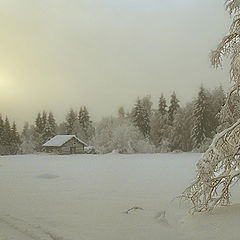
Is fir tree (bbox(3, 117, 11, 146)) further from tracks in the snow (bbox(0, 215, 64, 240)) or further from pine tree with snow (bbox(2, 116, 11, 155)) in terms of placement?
tracks in the snow (bbox(0, 215, 64, 240))

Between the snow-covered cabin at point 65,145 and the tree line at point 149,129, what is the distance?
3683mm

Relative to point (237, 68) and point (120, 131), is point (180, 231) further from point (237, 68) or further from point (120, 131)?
point (120, 131)

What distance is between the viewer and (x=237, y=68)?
5.69 m

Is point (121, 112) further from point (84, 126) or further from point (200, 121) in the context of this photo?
point (200, 121)

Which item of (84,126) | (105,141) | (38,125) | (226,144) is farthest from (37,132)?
(226,144)

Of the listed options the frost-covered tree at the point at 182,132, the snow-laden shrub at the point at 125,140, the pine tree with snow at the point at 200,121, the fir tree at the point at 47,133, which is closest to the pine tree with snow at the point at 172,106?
the frost-covered tree at the point at 182,132

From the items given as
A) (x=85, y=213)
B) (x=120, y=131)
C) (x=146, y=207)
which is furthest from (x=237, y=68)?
(x=120, y=131)

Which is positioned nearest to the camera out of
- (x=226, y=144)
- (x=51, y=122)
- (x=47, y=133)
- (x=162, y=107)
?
(x=226, y=144)

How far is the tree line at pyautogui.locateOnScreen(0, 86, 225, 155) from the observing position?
3556 centimetres

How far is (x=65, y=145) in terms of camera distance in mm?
36531

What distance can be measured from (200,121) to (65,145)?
68.2ft

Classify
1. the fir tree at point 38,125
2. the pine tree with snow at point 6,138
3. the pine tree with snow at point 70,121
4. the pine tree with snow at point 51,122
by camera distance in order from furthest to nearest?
the pine tree with snow at point 70,121, the fir tree at point 38,125, the pine tree with snow at point 51,122, the pine tree with snow at point 6,138

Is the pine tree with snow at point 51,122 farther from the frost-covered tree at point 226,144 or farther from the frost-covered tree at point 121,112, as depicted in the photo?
the frost-covered tree at point 226,144

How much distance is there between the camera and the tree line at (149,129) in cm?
3556
